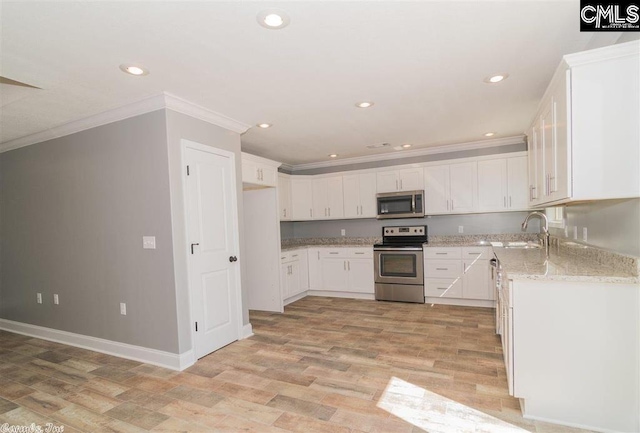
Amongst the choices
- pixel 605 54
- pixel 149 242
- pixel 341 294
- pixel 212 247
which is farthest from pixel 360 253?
pixel 605 54

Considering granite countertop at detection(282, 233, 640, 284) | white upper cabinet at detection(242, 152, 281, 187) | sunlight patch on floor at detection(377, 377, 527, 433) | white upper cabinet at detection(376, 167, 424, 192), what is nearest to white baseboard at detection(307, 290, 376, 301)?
white upper cabinet at detection(376, 167, 424, 192)

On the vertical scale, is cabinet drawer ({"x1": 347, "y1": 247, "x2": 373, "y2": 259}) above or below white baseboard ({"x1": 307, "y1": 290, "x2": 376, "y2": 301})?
above

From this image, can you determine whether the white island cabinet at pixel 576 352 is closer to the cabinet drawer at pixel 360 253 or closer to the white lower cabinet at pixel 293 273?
the cabinet drawer at pixel 360 253

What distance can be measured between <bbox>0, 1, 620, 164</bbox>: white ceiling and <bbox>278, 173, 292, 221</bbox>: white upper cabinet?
6.63 feet

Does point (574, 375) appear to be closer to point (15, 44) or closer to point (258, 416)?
point (258, 416)

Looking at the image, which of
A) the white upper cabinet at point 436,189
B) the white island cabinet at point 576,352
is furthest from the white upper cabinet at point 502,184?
the white island cabinet at point 576,352

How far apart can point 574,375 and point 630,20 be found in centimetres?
216

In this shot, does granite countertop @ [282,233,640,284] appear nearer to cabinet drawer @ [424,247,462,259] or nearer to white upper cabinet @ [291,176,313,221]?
cabinet drawer @ [424,247,462,259]

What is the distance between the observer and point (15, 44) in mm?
2000

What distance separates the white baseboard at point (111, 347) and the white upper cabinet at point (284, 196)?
291 centimetres

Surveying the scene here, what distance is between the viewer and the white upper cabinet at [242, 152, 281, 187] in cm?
417

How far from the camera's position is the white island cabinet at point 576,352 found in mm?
1866

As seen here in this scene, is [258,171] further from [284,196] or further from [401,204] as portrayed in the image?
[401,204]

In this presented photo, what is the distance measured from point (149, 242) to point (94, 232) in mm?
883
